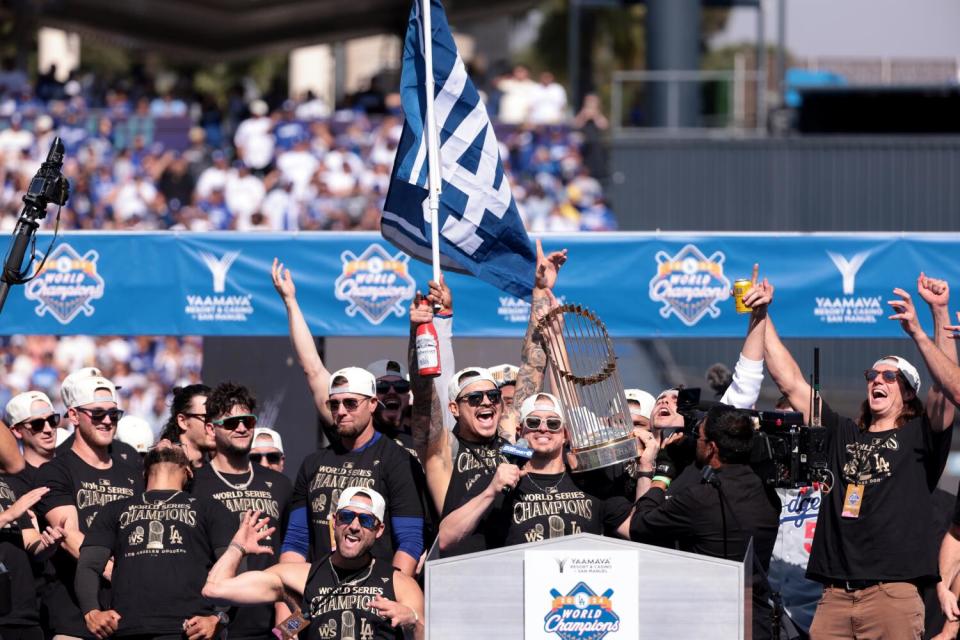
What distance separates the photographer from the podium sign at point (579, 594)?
20.6ft

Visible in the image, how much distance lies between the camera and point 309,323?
34.8ft

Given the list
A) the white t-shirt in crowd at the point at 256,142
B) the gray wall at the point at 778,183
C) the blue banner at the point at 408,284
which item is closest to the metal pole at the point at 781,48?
the gray wall at the point at 778,183

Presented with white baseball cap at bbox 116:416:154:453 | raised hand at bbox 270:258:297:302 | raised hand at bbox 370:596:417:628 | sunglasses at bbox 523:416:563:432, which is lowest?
raised hand at bbox 370:596:417:628

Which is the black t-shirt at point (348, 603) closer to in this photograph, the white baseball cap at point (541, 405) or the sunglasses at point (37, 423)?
the white baseball cap at point (541, 405)

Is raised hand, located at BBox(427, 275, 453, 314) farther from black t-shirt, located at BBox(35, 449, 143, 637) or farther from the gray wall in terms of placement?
the gray wall

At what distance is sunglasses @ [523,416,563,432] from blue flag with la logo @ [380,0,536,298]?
72.2 inches

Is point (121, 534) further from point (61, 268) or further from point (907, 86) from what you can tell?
point (907, 86)

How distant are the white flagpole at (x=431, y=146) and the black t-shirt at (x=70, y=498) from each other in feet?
6.70

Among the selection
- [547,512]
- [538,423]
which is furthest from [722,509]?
[538,423]

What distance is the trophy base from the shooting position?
720 cm

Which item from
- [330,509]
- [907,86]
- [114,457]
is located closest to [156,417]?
[114,457]

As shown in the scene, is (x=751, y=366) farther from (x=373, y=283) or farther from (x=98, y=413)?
(x=373, y=283)

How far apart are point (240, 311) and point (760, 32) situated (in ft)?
51.1

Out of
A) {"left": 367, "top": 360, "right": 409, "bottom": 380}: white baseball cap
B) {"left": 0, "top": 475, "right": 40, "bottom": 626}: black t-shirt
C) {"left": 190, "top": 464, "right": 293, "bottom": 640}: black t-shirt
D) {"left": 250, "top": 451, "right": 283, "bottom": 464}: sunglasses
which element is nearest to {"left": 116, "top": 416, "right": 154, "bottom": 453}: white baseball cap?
{"left": 250, "top": 451, "right": 283, "bottom": 464}: sunglasses
